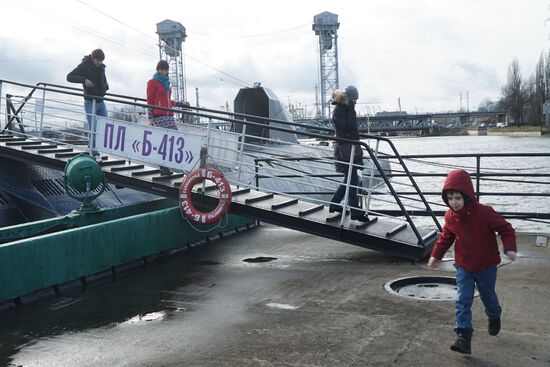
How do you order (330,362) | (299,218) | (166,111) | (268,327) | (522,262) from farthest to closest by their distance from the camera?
(166,111)
(299,218)
(522,262)
(268,327)
(330,362)

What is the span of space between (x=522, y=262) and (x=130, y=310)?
5.35 m

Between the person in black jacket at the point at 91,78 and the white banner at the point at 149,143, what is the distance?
0.59m

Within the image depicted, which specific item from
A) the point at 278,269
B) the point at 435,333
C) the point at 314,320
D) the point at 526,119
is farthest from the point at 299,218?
the point at 526,119

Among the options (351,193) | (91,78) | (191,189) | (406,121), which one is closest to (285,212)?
(351,193)

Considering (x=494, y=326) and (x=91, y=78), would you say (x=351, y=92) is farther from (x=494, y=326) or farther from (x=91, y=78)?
(x=91, y=78)

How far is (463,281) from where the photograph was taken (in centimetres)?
491

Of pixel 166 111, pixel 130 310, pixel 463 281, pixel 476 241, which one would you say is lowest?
pixel 130 310

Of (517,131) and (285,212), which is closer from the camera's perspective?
(285,212)

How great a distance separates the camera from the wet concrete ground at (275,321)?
4.95 metres

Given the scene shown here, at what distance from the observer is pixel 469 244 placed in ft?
15.9

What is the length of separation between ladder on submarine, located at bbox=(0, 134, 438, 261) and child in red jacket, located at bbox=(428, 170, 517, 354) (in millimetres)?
3392

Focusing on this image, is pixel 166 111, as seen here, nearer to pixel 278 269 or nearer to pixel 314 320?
pixel 278 269

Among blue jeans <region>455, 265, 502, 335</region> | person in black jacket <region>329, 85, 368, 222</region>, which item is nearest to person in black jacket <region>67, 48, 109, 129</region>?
person in black jacket <region>329, 85, 368, 222</region>

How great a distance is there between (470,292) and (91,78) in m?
8.79
